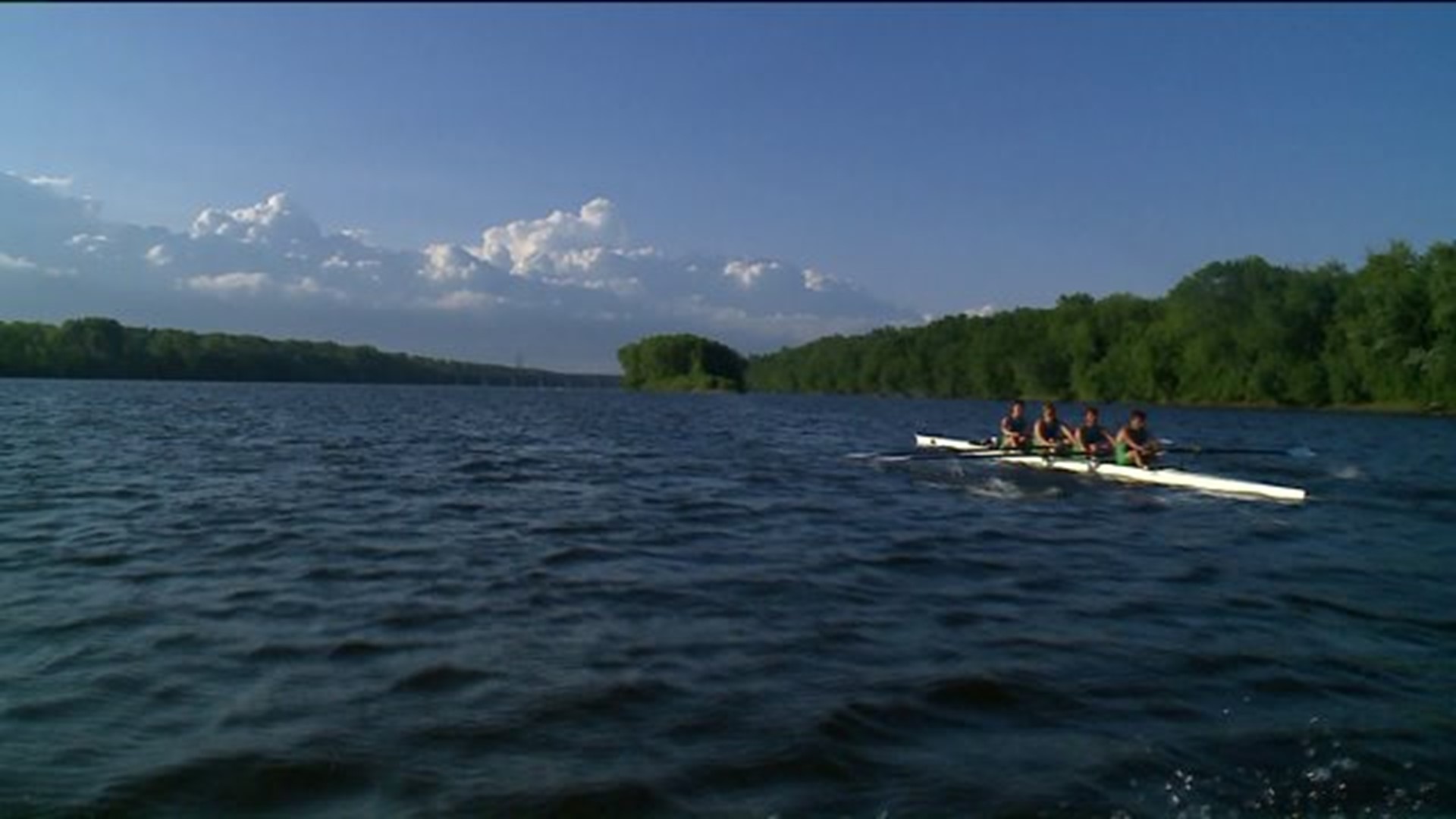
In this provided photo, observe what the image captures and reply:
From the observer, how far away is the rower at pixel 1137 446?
83.4ft

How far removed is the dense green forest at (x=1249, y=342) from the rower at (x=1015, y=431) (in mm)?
64003

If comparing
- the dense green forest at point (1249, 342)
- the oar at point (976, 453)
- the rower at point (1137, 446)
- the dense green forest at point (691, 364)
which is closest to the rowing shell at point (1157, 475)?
the oar at point (976, 453)

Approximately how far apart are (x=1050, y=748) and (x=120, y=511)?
16518mm

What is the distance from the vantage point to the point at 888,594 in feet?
39.3

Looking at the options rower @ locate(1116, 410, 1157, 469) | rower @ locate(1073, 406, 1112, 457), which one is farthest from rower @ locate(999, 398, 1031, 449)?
rower @ locate(1116, 410, 1157, 469)

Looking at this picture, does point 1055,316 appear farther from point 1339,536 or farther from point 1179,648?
point 1179,648

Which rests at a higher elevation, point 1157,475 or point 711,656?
point 1157,475

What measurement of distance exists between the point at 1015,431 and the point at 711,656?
21.7 metres

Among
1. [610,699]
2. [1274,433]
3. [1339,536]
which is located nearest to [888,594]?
[610,699]

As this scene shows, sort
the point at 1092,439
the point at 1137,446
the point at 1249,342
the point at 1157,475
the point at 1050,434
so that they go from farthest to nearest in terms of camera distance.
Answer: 1. the point at 1249,342
2. the point at 1050,434
3. the point at 1092,439
4. the point at 1137,446
5. the point at 1157,475

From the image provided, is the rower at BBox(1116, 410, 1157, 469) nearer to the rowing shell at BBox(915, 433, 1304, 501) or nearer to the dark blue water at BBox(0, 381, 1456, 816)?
the rowing shell at BBox(915, 433, 1304, 501)

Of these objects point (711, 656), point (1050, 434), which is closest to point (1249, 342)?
point (1050, 434)

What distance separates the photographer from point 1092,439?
27344 millimetres

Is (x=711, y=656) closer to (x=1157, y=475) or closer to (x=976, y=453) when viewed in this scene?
(x=1157, y=475)
